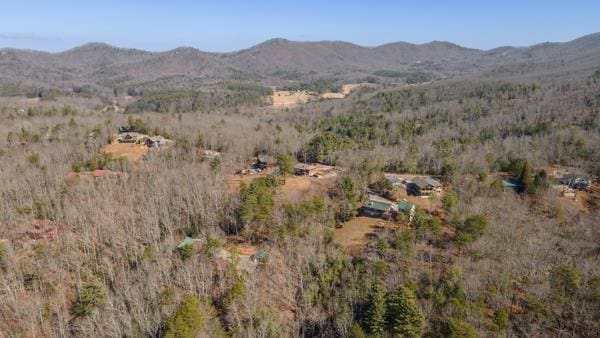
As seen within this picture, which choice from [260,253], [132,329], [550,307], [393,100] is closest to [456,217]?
[550,307]

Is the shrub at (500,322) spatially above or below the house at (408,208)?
below

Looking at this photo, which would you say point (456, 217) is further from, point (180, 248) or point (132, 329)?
point (132, 329)

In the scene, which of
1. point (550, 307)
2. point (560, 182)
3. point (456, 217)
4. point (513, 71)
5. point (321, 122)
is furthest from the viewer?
point (513, 71)

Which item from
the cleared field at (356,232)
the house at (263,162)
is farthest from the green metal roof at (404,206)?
the house at (263,162)

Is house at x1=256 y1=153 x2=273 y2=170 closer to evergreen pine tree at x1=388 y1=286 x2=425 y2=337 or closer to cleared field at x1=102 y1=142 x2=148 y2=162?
cleared field at x1=102 y1=142 x2=148 y2=162

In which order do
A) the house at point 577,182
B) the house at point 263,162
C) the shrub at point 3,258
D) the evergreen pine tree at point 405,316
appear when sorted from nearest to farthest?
the evergreen pine tree at point 405,316, the shrub at point 3,258, the house at point 577,182, the house at point 263,162

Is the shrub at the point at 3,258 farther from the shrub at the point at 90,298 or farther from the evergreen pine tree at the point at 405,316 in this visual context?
the evergreen pine tree at the point at 405,316

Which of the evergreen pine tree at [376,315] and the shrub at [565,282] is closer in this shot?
the evergreen pine tree at [376,315]
